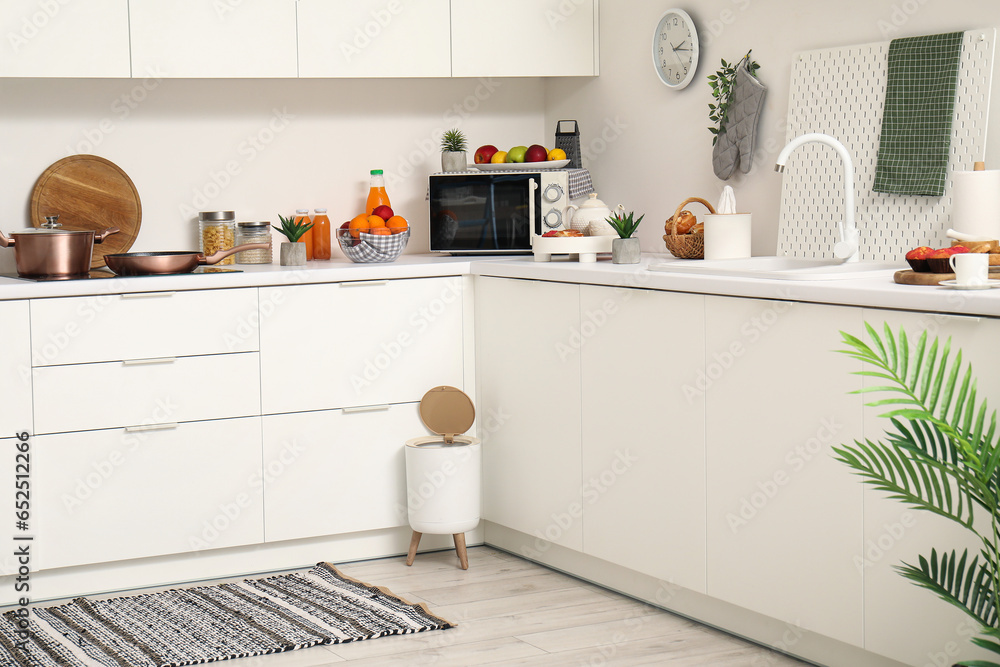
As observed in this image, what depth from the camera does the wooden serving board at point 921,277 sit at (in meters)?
2.18

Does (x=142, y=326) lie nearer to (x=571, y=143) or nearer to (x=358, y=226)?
(x=358, y=226)

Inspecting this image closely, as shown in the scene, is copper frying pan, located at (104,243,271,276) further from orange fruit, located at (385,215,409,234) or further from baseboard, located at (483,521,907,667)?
baseboard, located at (483,521,907,667)

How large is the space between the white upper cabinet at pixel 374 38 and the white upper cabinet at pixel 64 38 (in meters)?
0.53

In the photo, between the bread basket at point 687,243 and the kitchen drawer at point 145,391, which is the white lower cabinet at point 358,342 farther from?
the bread basket at point 687,243

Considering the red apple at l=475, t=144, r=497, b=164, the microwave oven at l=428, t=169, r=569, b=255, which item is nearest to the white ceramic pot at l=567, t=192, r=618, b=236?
the microwave oven at l=428, t=169, r=569, b=255

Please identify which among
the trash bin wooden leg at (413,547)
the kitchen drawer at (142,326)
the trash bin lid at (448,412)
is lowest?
the trash bin wooden leg at (413,547)

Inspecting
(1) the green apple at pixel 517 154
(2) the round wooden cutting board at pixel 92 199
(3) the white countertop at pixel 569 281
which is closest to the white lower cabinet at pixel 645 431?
(3) the white countertop at pixel 569 281

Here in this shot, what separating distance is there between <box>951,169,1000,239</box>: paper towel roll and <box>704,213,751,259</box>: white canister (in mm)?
612

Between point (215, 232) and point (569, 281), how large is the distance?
49.2 inches

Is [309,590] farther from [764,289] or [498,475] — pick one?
[764,289]

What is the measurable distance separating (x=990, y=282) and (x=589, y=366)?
1128 millimetres

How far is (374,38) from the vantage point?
357 cm

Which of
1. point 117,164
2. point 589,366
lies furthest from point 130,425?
point 589,366

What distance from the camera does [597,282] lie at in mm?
2914
